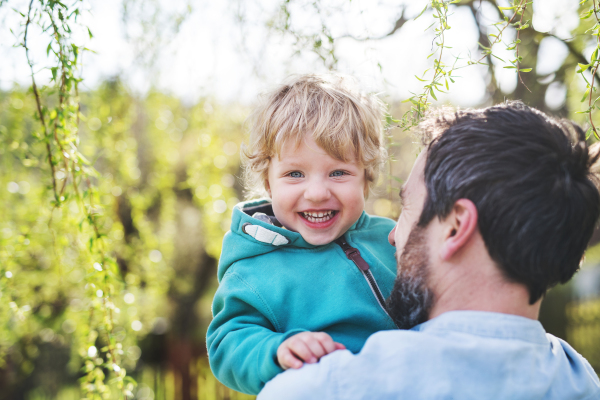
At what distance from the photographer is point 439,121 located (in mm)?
1202

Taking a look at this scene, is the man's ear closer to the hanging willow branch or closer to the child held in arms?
the child held in arms

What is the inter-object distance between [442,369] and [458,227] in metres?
0.32

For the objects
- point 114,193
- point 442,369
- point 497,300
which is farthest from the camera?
point 114,193

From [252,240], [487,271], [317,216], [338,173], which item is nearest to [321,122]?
[338,173]

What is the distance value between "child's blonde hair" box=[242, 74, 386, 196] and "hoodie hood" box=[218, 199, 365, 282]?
258mm

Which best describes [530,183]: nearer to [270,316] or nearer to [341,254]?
[341,254]

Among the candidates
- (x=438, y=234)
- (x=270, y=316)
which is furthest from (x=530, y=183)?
(x=270, y=316)

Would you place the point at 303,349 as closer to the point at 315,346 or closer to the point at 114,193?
the point at 315,346

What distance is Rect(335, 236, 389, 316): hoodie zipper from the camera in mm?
1362

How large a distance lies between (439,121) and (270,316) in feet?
2.38

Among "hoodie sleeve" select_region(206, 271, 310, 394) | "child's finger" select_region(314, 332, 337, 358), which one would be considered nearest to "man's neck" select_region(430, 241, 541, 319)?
"child's finger" select_region(314, 332, 337, 358)

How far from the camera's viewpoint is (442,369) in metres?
0.94

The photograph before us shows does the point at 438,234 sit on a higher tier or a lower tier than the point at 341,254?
higher

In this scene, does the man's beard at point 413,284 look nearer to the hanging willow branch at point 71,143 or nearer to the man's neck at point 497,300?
the man's neck at point 497,300
